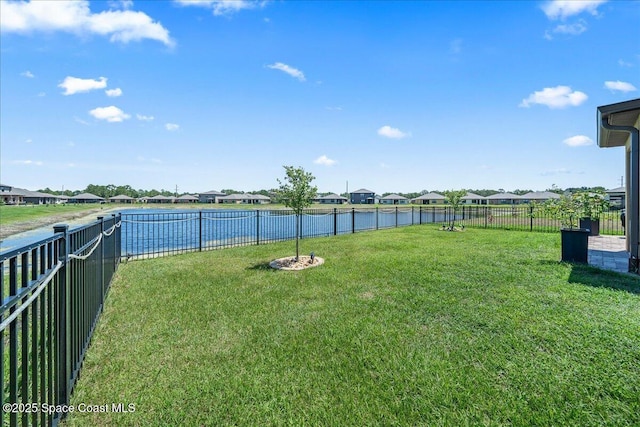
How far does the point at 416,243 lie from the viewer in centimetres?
1052

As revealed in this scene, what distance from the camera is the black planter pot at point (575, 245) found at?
7.07m

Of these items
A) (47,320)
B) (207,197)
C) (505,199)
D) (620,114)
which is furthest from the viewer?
(207,197)

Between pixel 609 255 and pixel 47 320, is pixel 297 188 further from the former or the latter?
pixel 609 255

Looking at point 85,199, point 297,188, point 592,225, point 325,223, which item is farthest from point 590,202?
point 85,199

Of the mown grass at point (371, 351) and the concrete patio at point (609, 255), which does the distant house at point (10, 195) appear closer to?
the mown grass at point (371, 351)

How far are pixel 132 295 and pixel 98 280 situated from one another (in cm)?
118

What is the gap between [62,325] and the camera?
7.61ft

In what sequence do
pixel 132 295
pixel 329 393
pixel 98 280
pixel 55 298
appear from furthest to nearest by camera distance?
pixel 132 295 → pixel 98 280 → pixel 329 393 → pixel 55 298

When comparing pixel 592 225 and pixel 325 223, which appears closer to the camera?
pixel 592 225

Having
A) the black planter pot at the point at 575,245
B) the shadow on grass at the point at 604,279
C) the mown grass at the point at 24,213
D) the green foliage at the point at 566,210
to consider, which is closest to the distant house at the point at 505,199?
the green foliage at the point at 566,210

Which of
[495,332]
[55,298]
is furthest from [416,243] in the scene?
[55,298]

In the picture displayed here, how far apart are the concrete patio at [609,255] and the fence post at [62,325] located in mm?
9114

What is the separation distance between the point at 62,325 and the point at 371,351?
8.83 ft

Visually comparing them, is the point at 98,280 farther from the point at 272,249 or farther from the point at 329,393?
the point at 272,249
